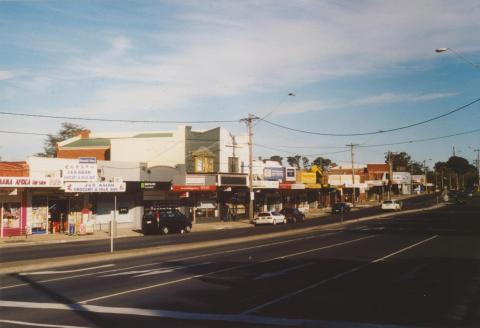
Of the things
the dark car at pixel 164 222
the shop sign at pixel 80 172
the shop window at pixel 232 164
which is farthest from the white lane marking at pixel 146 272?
the shop window at pixel 232 164

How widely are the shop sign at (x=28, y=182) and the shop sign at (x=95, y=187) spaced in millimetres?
834

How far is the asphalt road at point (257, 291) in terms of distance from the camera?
9852 millimetres

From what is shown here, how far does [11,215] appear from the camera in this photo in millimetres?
33844

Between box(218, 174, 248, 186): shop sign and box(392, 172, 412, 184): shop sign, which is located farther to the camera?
box(392, 172, 412, 184): shop sign

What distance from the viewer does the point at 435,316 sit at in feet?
32.6

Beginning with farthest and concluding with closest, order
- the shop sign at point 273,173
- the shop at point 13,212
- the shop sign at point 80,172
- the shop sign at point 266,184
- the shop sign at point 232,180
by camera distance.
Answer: the shop sign at point 273,173
the shop sign at point 266,184
the shop sign at point 232,180
the shop sign at point 80,172
the shop at point 13,212

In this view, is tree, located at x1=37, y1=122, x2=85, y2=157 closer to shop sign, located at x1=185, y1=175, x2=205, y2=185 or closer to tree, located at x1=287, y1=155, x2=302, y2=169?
shop sign, located at x1=185, y1=175, x2=205, y2=185

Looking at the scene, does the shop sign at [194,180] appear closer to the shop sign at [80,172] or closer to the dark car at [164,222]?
the dark car at [164,222]

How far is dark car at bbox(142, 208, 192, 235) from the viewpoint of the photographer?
1460 inches

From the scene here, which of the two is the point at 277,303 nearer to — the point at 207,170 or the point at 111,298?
the point at 111,298

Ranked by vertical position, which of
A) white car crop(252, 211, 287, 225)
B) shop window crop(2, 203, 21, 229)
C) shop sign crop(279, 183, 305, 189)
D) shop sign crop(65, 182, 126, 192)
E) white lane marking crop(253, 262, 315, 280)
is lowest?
white lane marking crop(253, 262, 315, 280)

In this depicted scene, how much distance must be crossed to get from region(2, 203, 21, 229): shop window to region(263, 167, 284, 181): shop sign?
113 feet

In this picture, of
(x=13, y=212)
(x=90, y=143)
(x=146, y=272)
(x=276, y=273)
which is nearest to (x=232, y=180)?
(x=90, y=143)

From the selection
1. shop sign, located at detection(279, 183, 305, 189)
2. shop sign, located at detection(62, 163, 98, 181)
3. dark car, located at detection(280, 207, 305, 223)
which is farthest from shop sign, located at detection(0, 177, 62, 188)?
shop sign, located at detection(279, 183, 305, 189)
